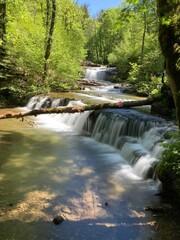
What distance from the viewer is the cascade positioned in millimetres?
9328

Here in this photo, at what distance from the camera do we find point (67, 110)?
9.00 metres

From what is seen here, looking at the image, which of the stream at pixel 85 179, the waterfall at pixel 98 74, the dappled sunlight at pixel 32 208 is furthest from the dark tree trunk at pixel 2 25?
the waterfall at pixel 98 74

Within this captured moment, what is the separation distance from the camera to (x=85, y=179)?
810 cm

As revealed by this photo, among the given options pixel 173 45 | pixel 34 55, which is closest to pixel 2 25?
pixel 34 55

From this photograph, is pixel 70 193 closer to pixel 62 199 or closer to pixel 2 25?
pixel 62 199

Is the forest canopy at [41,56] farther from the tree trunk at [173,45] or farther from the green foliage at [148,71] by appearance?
the tree trunk at [173,45]

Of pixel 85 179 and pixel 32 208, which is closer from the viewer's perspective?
pixel 32 208

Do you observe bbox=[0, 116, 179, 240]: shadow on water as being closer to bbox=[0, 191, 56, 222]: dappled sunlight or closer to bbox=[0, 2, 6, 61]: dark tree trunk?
bbox=[0, 191, 56, 222]: dappled sunlight

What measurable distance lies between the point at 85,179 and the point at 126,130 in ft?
13.8

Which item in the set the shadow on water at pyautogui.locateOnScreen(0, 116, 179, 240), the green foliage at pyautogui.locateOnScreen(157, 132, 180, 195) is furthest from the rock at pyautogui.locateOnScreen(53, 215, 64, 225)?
the green foliage at pyautogui.locateOnScreen(157, 132, 180, 195)

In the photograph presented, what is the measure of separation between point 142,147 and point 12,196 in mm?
5182

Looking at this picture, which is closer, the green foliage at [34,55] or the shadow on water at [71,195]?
the shadow on water at [71,195]

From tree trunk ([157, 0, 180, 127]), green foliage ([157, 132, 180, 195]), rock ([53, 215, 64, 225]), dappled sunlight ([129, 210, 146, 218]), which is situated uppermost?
tree trunk ([157, 0, 180, 127])

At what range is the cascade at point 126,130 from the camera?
933 cm
